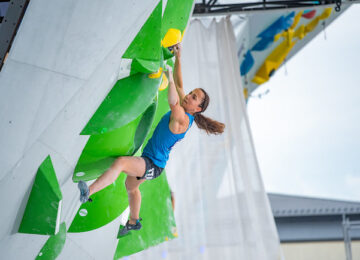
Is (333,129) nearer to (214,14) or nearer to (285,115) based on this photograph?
(285,115)

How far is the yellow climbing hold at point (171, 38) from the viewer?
3242 mm

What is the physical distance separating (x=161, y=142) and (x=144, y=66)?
0.77 meters

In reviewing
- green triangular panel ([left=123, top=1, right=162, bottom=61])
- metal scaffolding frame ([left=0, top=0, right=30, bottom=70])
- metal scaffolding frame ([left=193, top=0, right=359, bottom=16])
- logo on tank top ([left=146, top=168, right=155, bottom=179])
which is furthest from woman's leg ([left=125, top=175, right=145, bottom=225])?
metal scaffolding frame ([left=193, top=0, right=359, bottom=16])

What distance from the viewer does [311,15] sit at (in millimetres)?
7035

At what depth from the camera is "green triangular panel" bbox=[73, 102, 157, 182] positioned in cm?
277

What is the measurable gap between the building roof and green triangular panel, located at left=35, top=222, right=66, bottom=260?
30.8 ft

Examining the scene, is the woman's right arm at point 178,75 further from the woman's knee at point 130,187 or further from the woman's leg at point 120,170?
the woman's knee at point 130,187

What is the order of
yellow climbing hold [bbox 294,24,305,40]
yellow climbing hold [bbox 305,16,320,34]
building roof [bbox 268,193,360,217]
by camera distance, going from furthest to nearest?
1. building roof [bbox 268,193,360,217]
2. yellow climbing hold [bbox 294,24,305,40]
3. yellow climbing hold [bbox 305,16,320,34]

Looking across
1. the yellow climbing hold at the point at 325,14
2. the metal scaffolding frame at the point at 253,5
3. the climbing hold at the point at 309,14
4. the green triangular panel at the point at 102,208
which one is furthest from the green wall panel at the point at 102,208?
the yellow climbing hold at the point at 325,14

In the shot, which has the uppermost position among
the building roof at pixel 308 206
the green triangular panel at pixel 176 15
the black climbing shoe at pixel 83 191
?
the building roof at pixel 308 206

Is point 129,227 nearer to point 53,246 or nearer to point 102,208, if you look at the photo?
point 102,208

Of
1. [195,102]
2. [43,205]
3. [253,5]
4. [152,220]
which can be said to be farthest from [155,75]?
[253,5]

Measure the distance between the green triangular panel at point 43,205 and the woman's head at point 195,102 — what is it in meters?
1.16

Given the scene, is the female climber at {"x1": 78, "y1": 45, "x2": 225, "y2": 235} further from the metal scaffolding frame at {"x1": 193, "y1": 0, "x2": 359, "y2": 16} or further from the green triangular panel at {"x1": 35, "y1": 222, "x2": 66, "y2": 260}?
the metal scaffolding frame at {"x1": 193, "y1": 0, "x2": 359, "y2": 16}
